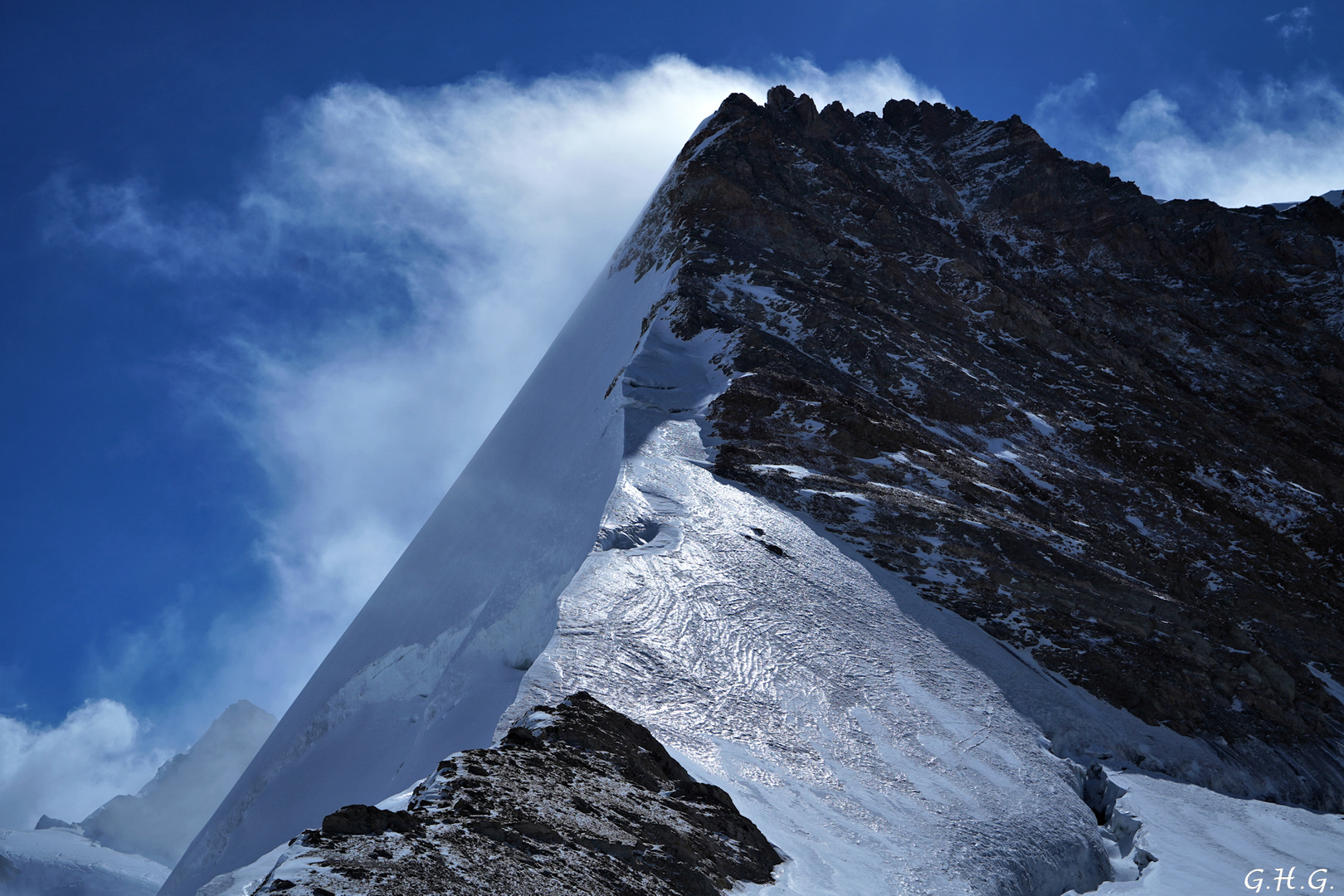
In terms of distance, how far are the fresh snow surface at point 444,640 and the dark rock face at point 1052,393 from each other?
18.5 feet

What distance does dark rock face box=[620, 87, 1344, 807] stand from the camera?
23.1m

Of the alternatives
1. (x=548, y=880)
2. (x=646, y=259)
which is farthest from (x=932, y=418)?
(x=548, y=880)

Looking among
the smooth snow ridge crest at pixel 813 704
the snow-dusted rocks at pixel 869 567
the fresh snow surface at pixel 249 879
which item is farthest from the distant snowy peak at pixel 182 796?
the smooth snow ridge crest at pixel 813 704

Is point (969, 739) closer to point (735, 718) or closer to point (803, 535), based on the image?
point (735, 718)

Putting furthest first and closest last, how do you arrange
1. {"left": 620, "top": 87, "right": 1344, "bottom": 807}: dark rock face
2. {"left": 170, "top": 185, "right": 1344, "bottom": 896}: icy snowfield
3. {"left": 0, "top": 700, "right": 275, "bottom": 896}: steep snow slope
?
{"left": 0, "top": 700, "right": 275, "bottom": 896}: steep snow slope < {"left": 620, "top": 87, "right": 1344, "bottom": 807}: dark rock face < {"left": 170, "top": 185, "right": 1344, "bottom": 896}: icy snowfield

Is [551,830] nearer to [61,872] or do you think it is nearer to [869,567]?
[869,567]

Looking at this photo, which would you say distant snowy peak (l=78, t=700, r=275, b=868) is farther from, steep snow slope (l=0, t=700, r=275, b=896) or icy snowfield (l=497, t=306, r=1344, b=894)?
icy snowfield (l=497, t=306, r=1344, b=894)

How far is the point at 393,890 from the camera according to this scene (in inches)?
299

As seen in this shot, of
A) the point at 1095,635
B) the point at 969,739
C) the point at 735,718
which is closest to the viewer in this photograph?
the point at 735,718

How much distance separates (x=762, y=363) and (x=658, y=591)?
646 inches

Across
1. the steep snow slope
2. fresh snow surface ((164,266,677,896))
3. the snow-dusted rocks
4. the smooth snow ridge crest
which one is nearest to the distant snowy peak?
the steep snow slope

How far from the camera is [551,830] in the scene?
932cm

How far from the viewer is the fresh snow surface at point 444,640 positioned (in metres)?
18.8

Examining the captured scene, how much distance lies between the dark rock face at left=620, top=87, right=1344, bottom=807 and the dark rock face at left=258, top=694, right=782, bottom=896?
1299 cm
